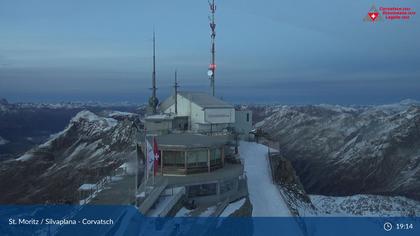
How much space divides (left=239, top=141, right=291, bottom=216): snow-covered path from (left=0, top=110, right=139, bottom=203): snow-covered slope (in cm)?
1345

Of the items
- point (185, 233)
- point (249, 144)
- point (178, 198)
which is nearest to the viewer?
point (185, 233)

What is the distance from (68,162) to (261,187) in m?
38.5

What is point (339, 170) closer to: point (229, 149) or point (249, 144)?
point (249, 144)

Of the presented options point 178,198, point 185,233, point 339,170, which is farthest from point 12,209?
point 339,170

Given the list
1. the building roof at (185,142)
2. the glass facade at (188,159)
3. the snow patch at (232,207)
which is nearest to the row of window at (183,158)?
the glass facade at (188,159)

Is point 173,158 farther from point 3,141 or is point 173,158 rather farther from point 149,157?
point 3,141

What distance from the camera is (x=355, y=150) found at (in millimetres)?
93500

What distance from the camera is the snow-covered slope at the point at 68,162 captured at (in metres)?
50.2

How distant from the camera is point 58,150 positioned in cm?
7169

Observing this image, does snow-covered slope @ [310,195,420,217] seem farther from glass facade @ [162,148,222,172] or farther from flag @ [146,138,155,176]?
flag @ [146,138,155,176]

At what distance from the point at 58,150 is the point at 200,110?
4021cm

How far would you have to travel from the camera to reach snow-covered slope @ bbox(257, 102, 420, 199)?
244ft

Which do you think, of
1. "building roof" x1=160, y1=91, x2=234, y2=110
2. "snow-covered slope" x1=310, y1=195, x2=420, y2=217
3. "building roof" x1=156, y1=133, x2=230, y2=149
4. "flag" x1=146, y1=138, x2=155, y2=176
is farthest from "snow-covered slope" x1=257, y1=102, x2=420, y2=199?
"flag" x1=146, y1=138, x2=155, y2=176
